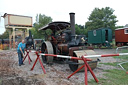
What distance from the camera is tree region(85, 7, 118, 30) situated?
24255 millimetres

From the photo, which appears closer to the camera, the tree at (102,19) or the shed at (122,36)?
the shed at (122,36)

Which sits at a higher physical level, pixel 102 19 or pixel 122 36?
pixel 102 19

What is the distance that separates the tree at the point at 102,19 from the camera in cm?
2425

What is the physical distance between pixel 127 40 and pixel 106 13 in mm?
11382

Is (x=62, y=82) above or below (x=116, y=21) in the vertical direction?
below

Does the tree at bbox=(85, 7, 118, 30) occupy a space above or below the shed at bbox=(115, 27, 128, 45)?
above

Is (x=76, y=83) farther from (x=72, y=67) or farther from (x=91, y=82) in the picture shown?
(x=72, y=67)

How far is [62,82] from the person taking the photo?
13.6 feet

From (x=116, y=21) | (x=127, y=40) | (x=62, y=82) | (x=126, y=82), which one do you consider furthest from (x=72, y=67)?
(x=116, y=21)

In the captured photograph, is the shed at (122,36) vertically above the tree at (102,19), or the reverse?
the tree at (102,19)

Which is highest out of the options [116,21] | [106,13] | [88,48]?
[106,13]

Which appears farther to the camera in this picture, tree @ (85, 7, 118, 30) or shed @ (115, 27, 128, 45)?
tree @ (85, 7, 118, 30)

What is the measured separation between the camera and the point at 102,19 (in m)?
25.6

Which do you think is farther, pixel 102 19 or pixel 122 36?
pixel 102 19
